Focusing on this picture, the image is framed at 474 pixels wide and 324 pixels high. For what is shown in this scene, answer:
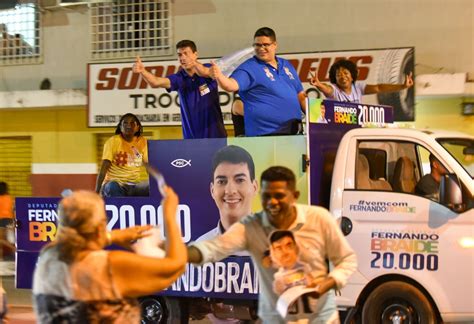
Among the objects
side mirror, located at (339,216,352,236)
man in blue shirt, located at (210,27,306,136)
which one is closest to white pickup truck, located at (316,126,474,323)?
side mirror, located at (339,216,352,236)

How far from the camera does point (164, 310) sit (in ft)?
22.9

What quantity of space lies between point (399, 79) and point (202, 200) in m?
5.77

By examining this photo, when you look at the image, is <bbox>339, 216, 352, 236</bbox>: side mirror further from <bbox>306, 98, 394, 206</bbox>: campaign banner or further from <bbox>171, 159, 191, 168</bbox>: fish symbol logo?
<bbox>171, 159, 191, 168</bbox>: fish symbol logo

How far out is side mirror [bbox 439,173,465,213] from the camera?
5.92 metres

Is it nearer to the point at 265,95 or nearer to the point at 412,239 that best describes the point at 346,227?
the point at 412,239

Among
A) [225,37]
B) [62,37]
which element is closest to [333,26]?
[225,37]

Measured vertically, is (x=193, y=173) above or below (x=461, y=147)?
below

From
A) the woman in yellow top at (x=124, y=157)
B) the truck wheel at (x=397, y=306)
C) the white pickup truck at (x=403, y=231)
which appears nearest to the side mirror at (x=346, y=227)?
the white pickup truck at (x=403, y=231)

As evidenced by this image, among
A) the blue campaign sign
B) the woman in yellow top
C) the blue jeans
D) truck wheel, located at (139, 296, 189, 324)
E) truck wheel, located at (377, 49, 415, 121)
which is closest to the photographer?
the blue campaign sign

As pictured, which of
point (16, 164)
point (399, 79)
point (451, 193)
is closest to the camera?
point (451, 193)

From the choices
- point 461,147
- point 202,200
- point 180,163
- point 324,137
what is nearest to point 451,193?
point 461,147

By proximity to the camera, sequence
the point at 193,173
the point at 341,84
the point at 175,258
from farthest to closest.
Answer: the point at 341,84 → the point at 193,173 → the point at 175,258

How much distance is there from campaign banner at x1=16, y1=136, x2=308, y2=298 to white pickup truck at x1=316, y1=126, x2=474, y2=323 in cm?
32

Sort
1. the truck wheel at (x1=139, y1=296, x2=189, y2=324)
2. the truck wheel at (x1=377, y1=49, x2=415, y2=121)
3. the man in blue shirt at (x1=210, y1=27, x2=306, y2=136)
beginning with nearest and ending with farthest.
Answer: the truck wheel at (x1=139, y1=296, x2=189, y2=324), the man in blue shirt at (x1=210, y1=27, x2=306, y2=136), the truck wheel at (x1=377, y1=49, x2=415, y2=121)
